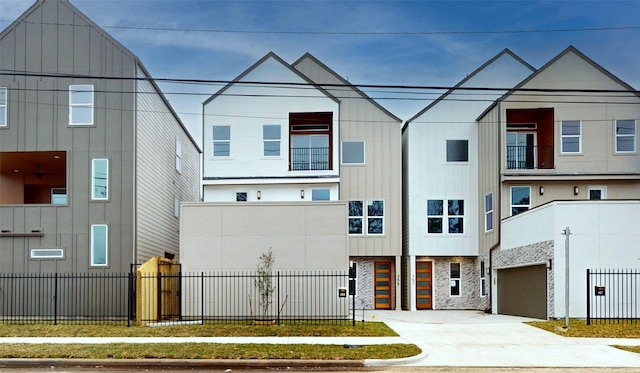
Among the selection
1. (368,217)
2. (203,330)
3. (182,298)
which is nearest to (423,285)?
(368,217)

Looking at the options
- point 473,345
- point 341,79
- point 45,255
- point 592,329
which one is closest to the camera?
point 473,345

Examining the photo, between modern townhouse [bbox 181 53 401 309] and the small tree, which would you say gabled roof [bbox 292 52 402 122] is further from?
the small tree

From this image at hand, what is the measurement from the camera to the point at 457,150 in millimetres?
27000

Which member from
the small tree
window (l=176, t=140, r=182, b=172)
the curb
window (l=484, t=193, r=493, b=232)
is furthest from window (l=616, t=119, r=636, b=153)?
window (l=176, t=140, r=182, b=172)

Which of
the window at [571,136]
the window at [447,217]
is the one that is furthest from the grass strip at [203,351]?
the window at [571,136]

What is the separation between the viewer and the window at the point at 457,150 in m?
27.0

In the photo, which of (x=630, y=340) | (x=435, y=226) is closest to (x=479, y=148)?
(x=435, y=226)

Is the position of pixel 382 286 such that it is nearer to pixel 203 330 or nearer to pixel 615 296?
pixel 615 296

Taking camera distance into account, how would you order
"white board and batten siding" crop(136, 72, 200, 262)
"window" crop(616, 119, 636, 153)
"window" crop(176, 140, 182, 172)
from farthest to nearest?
"window" crop(176, 140, 182, 172)
"window" crop(616, 119, 636, 153)
"white board and batten siding" crop(136, 72, 200, 262)

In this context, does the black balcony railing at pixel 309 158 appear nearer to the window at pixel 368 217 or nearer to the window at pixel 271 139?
the window at pixel 271 139

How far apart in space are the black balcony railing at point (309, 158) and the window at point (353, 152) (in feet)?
2.70

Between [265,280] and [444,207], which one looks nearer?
[265,280]

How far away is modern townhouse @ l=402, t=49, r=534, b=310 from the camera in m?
26.7

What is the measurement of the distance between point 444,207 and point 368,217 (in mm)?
3436
